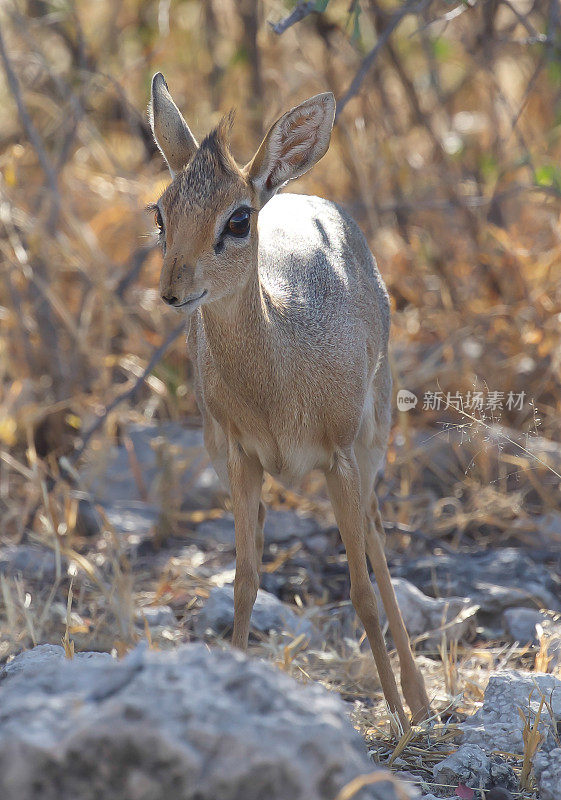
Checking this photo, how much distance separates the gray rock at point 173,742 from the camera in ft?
5.82

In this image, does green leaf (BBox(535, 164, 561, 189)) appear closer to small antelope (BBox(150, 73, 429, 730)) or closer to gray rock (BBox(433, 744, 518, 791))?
small antelope (BBox(150, 73, 429, 730))

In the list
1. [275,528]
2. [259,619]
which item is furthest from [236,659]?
[275,528]

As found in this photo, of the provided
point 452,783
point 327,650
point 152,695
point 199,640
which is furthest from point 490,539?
point 152,695

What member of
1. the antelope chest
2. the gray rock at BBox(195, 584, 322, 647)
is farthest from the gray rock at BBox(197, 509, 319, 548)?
the antelope chest

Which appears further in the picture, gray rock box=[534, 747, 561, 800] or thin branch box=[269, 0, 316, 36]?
thin branch box=[269, 0, 316, 36]

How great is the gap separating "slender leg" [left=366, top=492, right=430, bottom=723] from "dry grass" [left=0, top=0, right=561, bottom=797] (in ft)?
0.30

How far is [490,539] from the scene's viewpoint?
17.5 feet

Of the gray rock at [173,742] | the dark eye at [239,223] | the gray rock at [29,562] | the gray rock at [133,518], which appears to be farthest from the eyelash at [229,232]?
the gray rock at [133,518]

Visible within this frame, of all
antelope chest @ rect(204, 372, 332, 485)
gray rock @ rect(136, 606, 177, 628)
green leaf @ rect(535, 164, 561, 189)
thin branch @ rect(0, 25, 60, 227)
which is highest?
thin branch @ rect(0, 25, 60, 227)

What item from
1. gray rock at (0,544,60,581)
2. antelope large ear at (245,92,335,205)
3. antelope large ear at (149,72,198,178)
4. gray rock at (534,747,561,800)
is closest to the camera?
gray rock at (534,747,561,800)

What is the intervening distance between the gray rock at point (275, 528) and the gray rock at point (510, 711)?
206 cm

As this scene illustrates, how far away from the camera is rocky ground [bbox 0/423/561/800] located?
5.88 ft

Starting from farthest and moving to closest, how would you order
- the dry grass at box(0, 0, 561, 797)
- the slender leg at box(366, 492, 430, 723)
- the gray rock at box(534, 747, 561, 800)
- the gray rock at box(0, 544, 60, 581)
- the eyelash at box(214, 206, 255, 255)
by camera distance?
the gray rock at box(0, 544, 60, 581)
the dry grass at box(0, 0, 561, 797)
the slender leg at box(366, 492, 430, 723)
the eyelash at box(214, 206, 255, 255)
the gray rock at box(534, 747, 561, 800)

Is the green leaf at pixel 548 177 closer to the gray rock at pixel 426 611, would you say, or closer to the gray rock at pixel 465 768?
the gray rock at pixel 426 611
